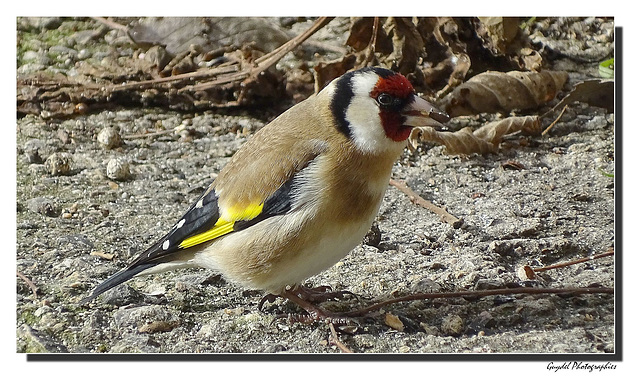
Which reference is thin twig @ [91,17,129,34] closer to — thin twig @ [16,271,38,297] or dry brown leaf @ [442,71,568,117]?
thin twig @ [16,271,38,297]

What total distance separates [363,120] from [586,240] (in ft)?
4.70

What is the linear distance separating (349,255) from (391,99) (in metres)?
1.01

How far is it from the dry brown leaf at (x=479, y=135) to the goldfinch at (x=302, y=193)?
1.56 meters

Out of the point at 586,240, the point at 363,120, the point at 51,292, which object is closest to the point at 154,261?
the point at 51,292

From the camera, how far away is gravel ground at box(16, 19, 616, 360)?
3668 mm

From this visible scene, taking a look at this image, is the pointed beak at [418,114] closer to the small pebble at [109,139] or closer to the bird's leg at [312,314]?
the bird's leg at [312,314]

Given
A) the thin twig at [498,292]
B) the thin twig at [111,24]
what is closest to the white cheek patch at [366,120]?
the thin twig at [498,292]

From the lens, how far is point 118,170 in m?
4.99

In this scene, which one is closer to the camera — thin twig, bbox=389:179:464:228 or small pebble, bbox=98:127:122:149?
thin twig, bbox=389:179:464:228

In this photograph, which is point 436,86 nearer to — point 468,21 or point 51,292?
point 468,21

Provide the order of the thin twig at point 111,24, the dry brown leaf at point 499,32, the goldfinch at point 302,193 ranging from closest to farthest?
the goldfinch at point 302,193 → the thin twig at point 111,24 → the dry brown leaf at point 499,32

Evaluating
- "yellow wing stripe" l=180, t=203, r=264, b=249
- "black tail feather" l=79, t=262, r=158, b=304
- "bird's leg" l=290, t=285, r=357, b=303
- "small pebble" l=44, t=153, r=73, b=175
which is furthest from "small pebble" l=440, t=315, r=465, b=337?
"small pebble" l=44, t=153, r=73, b=175

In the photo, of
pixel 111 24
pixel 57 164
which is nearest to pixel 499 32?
pixel 111 24

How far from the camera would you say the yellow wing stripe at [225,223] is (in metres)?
3.57
